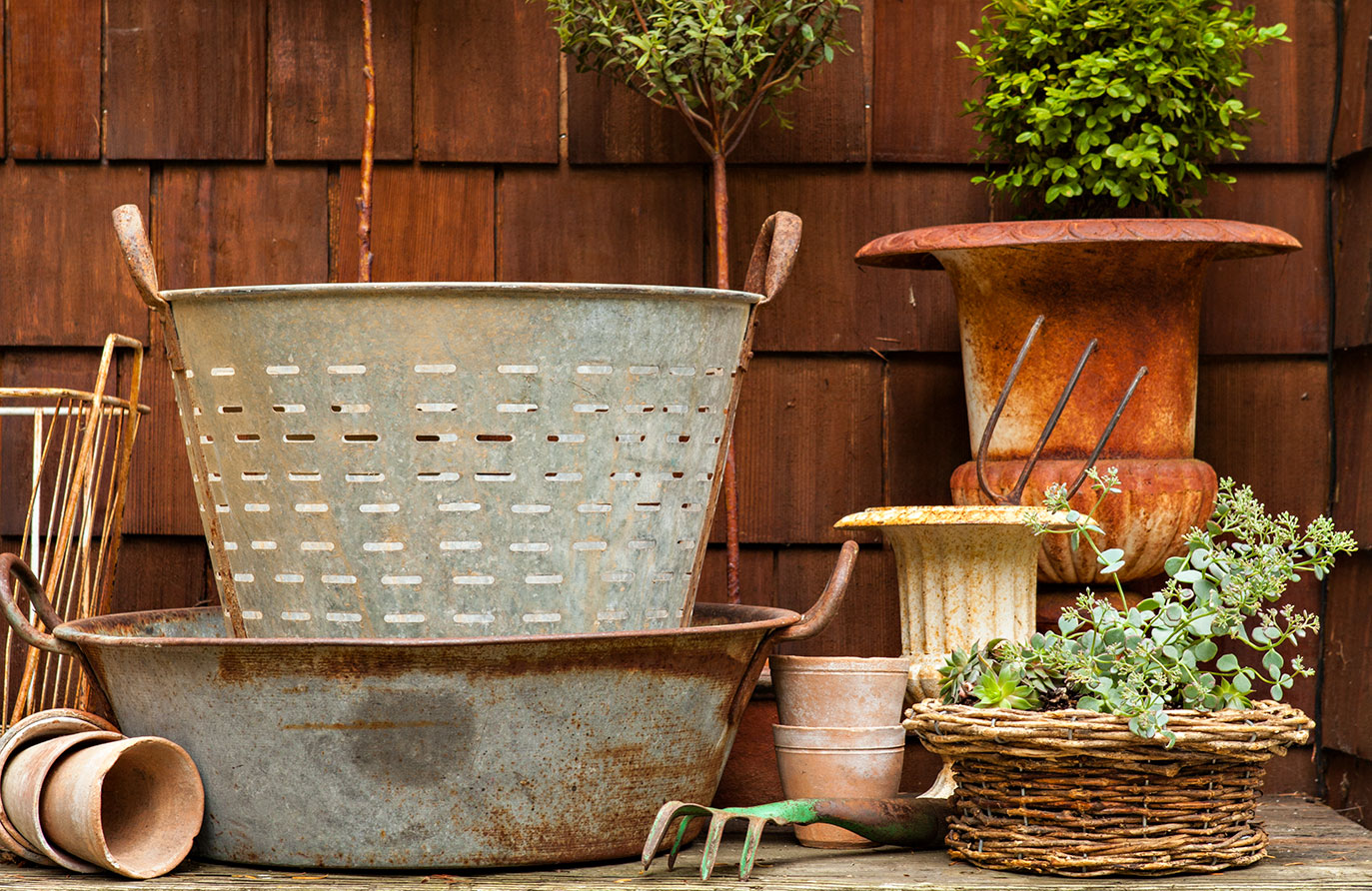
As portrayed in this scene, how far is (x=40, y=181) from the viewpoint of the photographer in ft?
8.95

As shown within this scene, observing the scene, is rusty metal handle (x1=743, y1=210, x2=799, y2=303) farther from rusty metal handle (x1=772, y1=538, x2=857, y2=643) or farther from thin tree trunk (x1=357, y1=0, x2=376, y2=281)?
thin tree trunk (x1=357, y1=0, x2=376, y2=281)

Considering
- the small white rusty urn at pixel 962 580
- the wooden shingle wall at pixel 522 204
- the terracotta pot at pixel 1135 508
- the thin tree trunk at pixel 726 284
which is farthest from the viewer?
the wooden shingle wall at pixel 522 204

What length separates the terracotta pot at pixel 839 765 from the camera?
208 cm

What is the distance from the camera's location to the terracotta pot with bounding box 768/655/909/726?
2.08 meters

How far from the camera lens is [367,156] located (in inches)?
103

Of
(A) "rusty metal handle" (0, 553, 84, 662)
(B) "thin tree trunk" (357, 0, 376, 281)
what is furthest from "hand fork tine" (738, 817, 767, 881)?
(B) "thin tree trunk" (357, 0, 376, 281)

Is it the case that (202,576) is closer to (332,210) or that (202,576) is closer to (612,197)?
(332,210)

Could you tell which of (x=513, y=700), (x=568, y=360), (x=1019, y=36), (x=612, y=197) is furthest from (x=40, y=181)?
(x=1019, y=36)

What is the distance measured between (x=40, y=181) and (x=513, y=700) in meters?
1.63

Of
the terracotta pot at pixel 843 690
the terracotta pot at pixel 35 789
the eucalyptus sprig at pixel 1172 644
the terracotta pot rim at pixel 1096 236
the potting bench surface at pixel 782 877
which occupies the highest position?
the terracotta pot rim at pixel 1096 236

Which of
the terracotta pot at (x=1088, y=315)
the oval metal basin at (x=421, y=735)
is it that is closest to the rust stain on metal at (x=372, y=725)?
the oval metal basin at (x=421, y=735)

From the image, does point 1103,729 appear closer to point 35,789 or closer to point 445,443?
point 445,443

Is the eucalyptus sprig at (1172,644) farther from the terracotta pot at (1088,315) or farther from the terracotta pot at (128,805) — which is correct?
the terracotta pot at (128,805)

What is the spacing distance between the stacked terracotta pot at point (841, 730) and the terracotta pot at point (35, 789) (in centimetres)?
101
